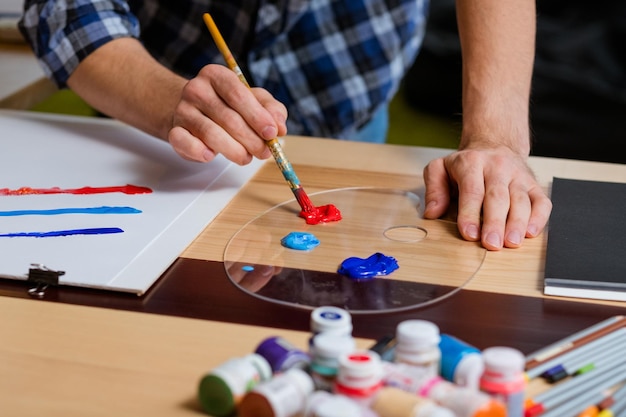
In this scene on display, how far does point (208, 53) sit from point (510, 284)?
783 millimetres

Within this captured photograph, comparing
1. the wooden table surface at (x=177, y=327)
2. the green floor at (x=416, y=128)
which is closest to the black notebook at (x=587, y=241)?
the wooden table surface at (x=177, y=327)

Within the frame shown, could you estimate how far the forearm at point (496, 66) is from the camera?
1119mm

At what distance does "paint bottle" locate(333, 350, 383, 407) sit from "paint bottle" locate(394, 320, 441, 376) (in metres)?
0.04

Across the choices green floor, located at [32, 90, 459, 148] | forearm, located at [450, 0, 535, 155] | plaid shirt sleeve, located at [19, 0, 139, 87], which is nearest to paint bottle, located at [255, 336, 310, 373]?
forearm, located at [450, 0, 535, 155]

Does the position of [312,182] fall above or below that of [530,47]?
below

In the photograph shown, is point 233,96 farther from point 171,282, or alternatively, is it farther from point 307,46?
point 307,46

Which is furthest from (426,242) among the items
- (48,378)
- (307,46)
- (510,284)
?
(307,46)

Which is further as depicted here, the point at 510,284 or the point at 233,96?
the point at 233,96

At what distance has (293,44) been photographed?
1.46 m

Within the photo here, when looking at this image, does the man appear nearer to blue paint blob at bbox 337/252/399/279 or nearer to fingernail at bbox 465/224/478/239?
fingernail at bbox 465/224/478/239

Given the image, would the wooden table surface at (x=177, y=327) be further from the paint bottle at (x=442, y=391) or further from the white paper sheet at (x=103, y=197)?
the paint bottle at (x=442, y=391)

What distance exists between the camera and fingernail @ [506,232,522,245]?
0.92 metres

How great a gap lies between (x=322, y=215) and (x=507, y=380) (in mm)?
436

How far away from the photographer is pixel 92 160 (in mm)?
1169
